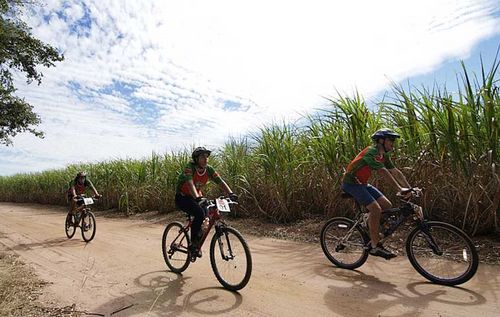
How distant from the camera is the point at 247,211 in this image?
9.96 metres

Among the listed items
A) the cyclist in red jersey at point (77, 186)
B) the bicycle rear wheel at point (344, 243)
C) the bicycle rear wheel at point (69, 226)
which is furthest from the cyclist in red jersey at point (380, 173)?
the bicycle rear wheel at point (69, 226)

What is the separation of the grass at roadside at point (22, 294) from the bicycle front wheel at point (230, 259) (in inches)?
70.9

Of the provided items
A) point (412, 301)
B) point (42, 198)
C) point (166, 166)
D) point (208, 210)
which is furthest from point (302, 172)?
point (42, 198)

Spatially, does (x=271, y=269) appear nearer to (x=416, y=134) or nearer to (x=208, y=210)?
(x=208, y=210)

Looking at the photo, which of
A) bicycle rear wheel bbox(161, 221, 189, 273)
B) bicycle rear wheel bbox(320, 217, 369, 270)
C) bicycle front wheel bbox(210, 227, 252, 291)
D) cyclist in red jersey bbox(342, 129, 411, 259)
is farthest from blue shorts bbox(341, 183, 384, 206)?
bicycle rear wheel bbox(161, 221, 189, 273)

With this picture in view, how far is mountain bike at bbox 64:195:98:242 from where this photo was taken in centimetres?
907

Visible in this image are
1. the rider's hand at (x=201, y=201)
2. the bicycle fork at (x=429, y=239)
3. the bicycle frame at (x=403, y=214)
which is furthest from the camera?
the rider's hand at (x=201, y=201)

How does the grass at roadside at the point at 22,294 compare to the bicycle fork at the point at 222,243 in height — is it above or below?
below

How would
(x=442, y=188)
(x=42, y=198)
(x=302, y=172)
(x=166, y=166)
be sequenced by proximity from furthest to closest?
(x=42, y=198) → (x=166, y=166) → (x=302, y=172) → (x=442, y=188)

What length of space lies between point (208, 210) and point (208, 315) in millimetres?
1506

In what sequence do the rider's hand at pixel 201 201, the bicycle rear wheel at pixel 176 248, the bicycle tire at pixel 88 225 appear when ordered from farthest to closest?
the bicycle tire at pixel 88 225 → the bicycle rear wheel at pixel 176 248 → the rider's hand at pixel 201 201

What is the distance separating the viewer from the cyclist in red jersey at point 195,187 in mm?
5215

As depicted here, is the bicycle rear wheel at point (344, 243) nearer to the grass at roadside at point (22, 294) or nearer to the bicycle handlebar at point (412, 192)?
the bicycle handlebar at point (412, 192)

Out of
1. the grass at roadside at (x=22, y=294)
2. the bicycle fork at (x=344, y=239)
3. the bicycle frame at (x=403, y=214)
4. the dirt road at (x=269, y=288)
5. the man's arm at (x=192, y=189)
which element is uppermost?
the man's arm at (x=192, y=189)
